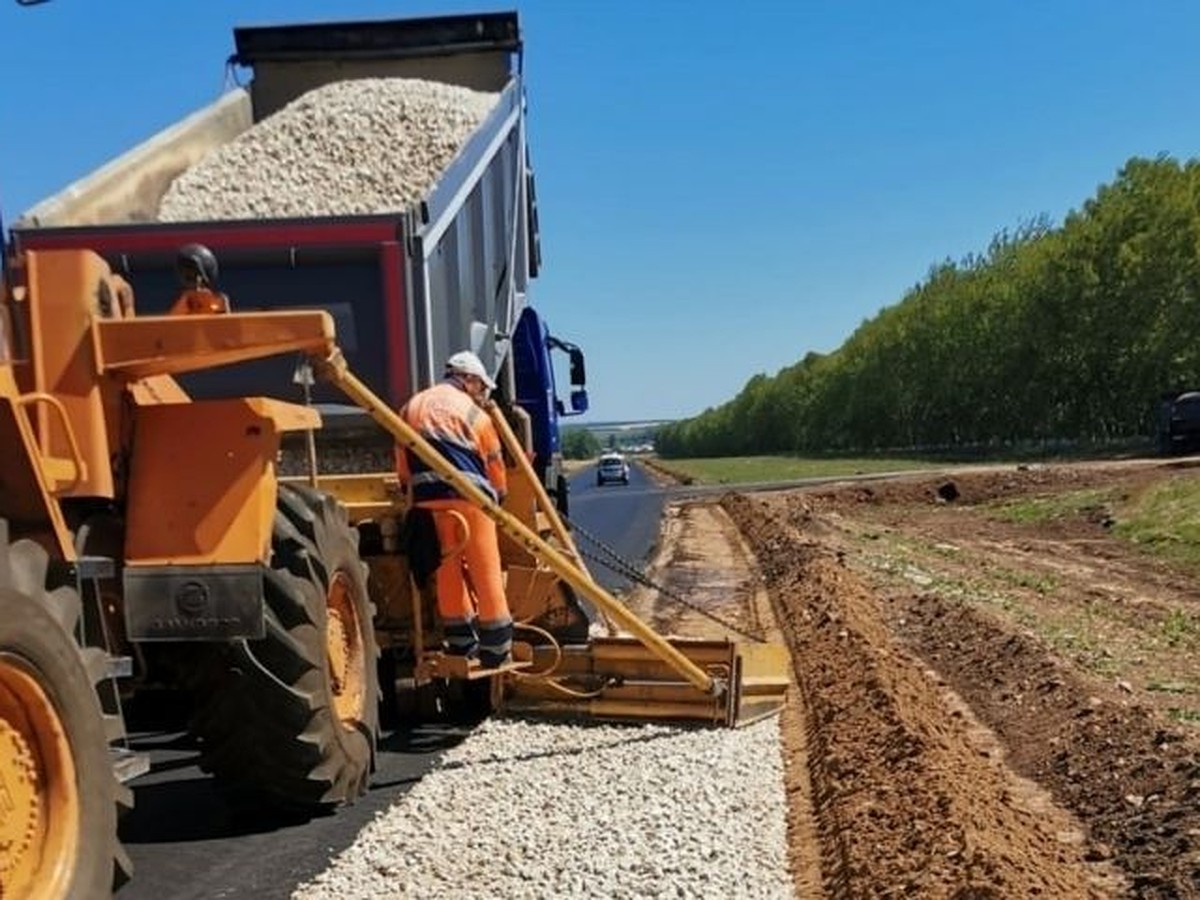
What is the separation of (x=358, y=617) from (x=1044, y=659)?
4.62 m

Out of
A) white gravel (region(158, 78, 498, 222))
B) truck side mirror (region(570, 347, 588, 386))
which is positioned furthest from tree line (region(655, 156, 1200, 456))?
white gravel (region(158, 78, 498, 222))

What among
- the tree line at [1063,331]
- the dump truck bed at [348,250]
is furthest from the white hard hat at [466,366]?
the tree line at [1063,331]

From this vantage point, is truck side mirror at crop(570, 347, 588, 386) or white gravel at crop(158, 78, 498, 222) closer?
white gravel at crop(158, 78, 498, 222)

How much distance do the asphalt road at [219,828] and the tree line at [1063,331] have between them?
38.7 m

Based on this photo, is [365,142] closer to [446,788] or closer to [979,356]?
[446,788]

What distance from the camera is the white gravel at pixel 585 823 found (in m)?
4.75

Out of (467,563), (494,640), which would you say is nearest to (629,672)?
(494,640)

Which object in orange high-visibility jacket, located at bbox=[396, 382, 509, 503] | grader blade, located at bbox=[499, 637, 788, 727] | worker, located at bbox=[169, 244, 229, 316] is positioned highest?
worker, located at bbox=[169, 244, 229, 316]

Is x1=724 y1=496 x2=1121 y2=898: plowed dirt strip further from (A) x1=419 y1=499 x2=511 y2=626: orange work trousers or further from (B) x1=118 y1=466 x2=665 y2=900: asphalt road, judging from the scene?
(B) x1=118 y1=466 x2=665 y2=900: asphalt road

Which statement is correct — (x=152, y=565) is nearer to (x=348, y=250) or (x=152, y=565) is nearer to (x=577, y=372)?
(x=348, y=250)

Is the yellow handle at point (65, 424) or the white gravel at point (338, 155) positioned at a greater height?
the white gravel at point (338, 155)

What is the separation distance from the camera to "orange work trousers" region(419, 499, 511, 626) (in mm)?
6793

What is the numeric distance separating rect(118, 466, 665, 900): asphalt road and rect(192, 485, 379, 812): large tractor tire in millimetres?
163

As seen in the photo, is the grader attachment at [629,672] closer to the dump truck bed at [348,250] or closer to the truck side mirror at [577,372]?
the dump truck bed at [348,250]
